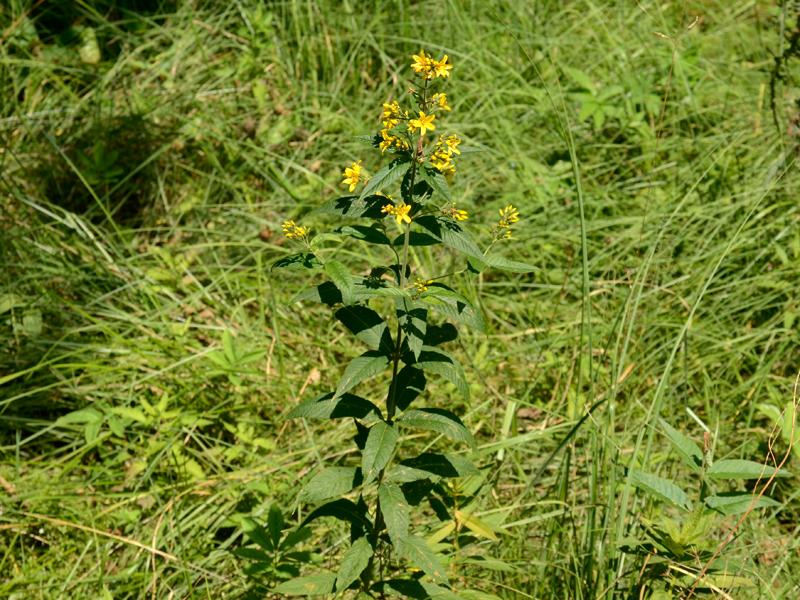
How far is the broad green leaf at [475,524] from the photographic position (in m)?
1.94

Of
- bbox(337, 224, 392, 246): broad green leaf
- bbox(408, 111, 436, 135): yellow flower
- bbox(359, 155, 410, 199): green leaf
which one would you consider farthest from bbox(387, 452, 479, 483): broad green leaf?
bbox(408, 111, 436, 135): yellow flower

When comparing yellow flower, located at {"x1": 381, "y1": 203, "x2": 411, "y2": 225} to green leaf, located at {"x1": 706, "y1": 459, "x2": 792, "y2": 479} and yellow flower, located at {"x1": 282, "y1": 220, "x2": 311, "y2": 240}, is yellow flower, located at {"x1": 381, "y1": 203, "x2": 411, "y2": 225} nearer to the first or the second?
yellow flower, located at {"x1": 282, "y1": 220, "x2": 311, "y2": 240}

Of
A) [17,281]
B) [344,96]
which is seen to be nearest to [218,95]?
[344,96]

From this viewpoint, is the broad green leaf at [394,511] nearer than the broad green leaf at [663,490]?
Yes

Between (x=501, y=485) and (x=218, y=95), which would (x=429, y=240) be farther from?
(x=218, y=95)

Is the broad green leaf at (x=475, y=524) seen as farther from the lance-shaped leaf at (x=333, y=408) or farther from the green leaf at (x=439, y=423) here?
the lance-shaped leaf at (x=333, y=408)

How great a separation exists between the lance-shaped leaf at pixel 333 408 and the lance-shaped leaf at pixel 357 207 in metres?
0.37

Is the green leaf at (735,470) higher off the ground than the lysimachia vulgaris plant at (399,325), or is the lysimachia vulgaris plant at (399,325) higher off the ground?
the lysimachia vulgaris plant at (399,325)

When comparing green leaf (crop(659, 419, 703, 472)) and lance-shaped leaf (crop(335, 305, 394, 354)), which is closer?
lance-shaped leaf (crop(335, 305, 394, 354))

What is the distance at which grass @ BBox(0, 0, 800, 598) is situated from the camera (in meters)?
2.29

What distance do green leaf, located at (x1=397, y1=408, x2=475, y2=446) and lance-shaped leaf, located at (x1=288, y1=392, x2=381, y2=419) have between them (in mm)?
76

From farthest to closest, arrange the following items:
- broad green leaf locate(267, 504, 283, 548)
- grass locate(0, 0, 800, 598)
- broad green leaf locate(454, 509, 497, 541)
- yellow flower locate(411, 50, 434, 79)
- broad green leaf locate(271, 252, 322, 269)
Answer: grass locate(0, 0, 800, 598)
broad green leaf locate(267, 504, 283, 548)
broad green leaf locate(454, 509, 497, 541)
broad green leaf locate(271, 252, 322, 269)
yellow flower locate(411, 50, 434, 79)

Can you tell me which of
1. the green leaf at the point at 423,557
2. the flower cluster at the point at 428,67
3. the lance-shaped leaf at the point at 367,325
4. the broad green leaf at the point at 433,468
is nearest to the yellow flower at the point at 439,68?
Answer: the flower cluster at the point at 428,67

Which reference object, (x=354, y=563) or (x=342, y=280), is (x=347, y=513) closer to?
(x=354, y=563)
